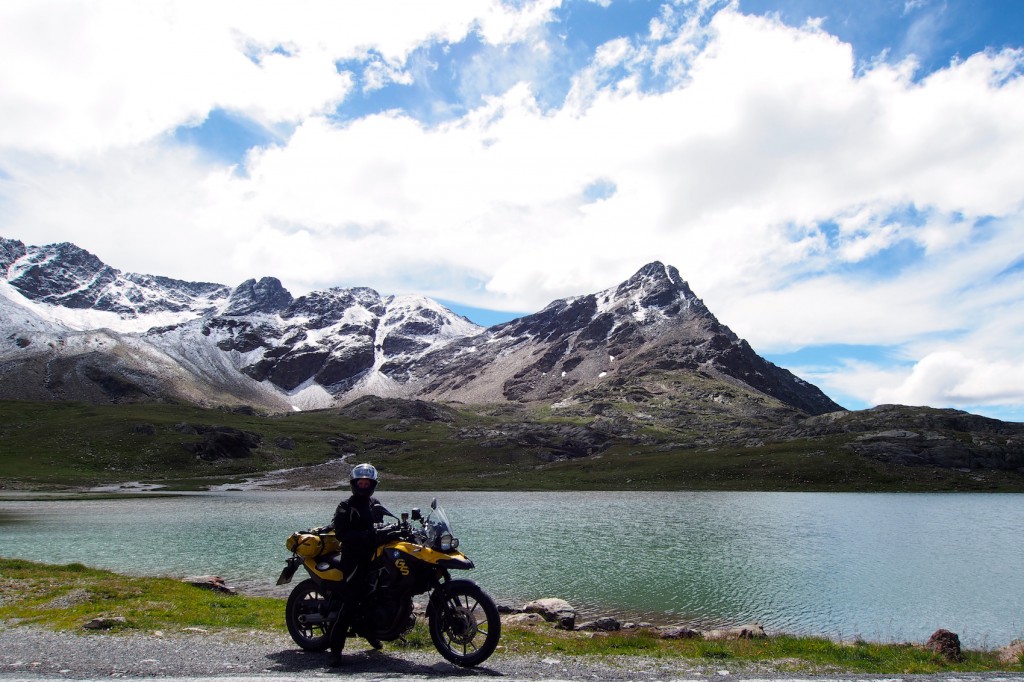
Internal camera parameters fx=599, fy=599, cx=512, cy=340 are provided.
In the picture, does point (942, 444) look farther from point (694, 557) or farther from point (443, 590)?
point (443, 590)

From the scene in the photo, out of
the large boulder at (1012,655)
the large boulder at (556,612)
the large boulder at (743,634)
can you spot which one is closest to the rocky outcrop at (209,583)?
the large boulder at (556,612)

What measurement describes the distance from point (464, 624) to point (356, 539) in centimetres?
321

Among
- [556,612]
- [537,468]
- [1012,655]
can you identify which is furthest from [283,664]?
[537,468]

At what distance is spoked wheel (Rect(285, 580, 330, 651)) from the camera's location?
14.8 metres

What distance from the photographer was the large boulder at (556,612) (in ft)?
78.9

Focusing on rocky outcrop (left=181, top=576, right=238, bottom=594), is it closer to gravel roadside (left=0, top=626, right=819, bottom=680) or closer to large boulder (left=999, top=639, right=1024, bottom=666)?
gravel roadside (left=0, top=626, right=819, bottom=680)

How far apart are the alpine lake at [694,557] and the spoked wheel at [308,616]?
16.3m

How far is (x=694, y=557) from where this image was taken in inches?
1902

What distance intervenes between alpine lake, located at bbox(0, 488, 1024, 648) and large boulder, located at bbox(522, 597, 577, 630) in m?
2.70

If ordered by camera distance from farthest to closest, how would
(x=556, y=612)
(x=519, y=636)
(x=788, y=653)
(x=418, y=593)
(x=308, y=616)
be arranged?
(x=556, y=612), (x=519, y=636), (x=788, y=653), (x=308, y=616), (x=418, y=593)

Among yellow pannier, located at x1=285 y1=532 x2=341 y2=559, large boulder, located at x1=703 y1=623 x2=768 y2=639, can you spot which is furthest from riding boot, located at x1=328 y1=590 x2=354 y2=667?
large boulder, located at x1=703 y1=623 x2=768 y2=639

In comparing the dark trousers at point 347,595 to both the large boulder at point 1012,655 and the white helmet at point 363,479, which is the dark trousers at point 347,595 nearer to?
the white helmet at point 363,479

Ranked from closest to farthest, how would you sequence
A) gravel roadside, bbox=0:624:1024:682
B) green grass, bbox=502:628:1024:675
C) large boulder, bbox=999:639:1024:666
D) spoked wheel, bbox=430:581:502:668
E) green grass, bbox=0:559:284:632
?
gravel roadside, bbox=0:624:1024:682 < spoked wheel, bbox=430:581:502:668 < green grass, bbox=502:628:1024:675 < large boulder, bbox=999:639:1024:666 < green grass, bbox=0:559:284:632

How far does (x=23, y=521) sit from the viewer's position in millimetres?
71875
